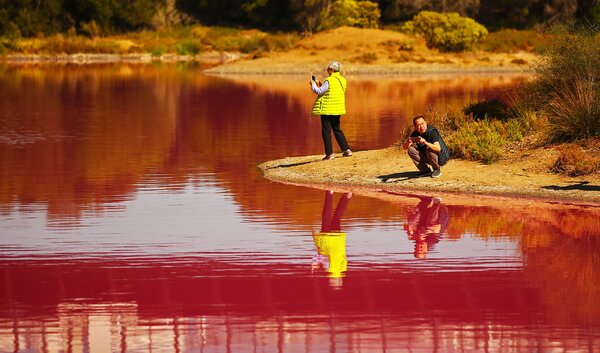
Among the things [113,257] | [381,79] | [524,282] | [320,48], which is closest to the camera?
[524,282]

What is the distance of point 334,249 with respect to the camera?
13148 mm

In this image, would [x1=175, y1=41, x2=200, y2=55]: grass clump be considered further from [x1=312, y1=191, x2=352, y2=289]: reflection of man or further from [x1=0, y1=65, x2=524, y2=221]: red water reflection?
[x1=312, y1=191, x2=352, y2=289]: reflection of man

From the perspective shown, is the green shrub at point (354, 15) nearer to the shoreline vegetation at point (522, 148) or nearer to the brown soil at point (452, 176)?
the shoreline vegetation at point (522, 148)

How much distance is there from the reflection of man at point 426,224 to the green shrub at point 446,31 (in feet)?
160

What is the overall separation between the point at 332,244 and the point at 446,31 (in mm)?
52867

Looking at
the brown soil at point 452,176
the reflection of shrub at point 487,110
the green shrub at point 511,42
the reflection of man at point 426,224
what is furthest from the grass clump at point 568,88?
the green shrub at point 511,42

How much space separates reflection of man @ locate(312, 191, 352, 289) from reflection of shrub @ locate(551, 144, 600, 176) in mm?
3146

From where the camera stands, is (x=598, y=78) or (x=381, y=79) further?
(x=381, y=79)

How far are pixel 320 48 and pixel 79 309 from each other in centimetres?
5098

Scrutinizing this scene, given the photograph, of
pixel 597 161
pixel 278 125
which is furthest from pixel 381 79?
pixel 597 161

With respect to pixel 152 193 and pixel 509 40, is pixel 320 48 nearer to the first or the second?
pixel 509 40

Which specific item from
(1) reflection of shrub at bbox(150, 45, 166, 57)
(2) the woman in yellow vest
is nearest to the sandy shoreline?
(2) the woman in yellow vest

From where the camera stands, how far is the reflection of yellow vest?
A: 1205 centimetres

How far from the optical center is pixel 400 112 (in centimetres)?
3356
